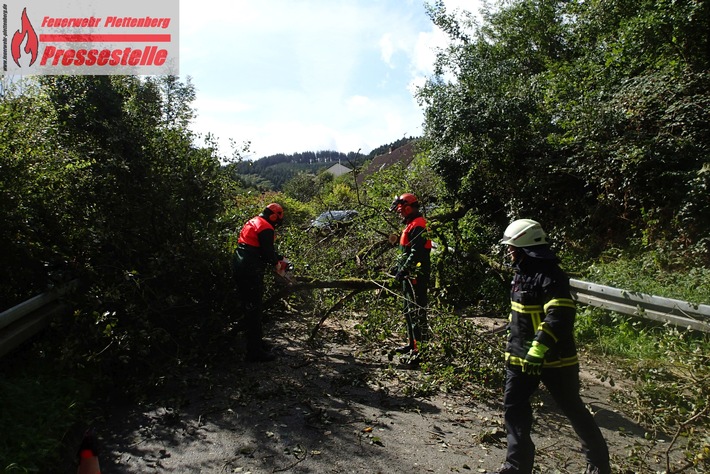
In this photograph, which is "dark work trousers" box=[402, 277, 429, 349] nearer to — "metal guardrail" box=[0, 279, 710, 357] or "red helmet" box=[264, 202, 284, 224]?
"red helmet" box=[264, 202, 284, 224]

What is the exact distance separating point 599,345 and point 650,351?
0.75 meters

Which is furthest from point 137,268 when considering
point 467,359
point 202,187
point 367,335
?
point 467,359

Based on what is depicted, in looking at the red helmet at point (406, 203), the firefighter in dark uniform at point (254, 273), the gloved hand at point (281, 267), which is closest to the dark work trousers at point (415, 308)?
the red helmet at point (406, 203)

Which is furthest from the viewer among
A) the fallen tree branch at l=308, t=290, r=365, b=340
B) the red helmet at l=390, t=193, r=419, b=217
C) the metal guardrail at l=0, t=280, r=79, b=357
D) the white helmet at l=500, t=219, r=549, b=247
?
the fallen tree branch at l=308, t=290, r=365, b=340

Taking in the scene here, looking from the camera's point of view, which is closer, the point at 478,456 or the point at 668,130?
the point at 478,456

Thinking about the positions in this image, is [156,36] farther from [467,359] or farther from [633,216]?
[633,216]

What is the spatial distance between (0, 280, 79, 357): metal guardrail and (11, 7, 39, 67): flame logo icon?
4.14 metres

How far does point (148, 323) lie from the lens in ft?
14.9

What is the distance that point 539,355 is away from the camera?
279 cm

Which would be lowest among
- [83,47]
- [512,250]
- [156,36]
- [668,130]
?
[512,250]

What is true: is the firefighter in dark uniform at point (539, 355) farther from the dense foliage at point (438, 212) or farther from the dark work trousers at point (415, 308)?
the dark work trousers at point (415, 308)

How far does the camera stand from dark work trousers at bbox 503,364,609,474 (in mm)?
2916

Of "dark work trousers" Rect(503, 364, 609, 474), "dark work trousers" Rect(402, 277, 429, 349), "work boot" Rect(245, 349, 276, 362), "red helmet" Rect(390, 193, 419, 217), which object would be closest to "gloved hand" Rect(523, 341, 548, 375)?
"dark work trousers" Rect(503, 364, 609, 474)

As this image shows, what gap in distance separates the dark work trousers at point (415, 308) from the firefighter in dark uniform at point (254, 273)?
1650 mm
